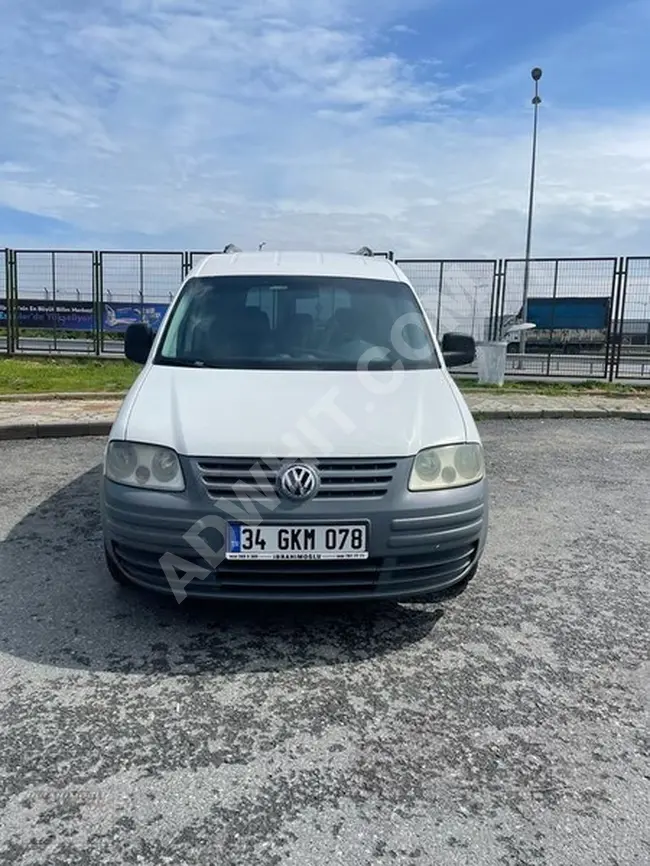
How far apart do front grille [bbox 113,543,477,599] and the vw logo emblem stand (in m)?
0.30

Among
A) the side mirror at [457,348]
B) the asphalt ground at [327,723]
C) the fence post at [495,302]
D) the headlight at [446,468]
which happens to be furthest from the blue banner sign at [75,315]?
the headlight at [446,468]

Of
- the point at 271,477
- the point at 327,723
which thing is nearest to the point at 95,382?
the point at 271,477

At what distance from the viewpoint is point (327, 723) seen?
102 inches

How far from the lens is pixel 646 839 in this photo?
Result: 2037mm

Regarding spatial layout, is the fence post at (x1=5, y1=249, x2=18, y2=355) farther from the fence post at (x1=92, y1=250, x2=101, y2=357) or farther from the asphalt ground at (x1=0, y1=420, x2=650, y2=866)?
the asphalt ground at (x1=0, y1=420, x2=650, y2=866)

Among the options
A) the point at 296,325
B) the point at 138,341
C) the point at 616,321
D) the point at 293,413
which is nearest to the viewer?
the point at 293,413

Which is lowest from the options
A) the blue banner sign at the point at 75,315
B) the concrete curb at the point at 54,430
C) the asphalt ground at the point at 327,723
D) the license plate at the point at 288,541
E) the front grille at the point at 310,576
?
the asphalt ground at the point at 327,723

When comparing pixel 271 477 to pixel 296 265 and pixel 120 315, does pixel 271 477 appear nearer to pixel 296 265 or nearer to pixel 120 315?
pixel 296 265

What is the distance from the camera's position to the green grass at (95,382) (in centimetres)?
1078

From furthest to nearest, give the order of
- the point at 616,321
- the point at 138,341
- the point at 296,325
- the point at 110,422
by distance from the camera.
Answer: the point at 616,321 < the point at 110,422 < the point at 138,341 < the point at 296,325

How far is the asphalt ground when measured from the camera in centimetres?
203

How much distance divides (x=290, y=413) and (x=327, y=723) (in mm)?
1386

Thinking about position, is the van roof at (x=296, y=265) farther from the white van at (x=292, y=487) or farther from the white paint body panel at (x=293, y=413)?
the white van at (x=292, y=487)

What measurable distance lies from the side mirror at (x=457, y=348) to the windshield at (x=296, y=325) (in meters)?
0.46
